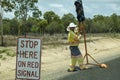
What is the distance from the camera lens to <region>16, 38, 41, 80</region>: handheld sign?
1073 centimetres

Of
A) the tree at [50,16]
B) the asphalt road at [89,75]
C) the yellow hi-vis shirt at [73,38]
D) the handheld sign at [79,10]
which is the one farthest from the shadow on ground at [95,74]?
the tree at [50,16]

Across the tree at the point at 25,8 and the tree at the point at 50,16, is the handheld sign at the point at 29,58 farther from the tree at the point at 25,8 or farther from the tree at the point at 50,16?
the tree at the point at 50,16

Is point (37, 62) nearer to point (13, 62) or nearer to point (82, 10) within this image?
point (82, 10)

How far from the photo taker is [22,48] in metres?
10.9

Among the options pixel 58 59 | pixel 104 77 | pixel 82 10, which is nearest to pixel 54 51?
pixel 58 59

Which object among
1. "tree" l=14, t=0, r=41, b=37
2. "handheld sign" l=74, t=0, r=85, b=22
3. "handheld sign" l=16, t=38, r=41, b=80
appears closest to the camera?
"handheld sign" l=16, t=38, r=41, b=80

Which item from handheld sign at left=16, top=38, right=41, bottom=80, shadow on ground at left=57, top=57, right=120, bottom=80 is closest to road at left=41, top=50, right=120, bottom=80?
shadow on ground at left=57, top=57, right=120, bottom=80

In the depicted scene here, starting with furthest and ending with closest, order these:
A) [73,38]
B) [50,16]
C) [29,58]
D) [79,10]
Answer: [50,16] < [79,10] < [73,38] < [29,58]

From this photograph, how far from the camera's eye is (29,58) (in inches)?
425

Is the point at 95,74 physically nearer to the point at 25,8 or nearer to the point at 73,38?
the point at 73,38

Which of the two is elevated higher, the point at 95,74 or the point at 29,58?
the point at 29,58

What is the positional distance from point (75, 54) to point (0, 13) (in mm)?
19409

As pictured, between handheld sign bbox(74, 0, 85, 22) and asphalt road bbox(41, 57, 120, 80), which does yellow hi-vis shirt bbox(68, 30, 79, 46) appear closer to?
handheld sign bbox(74, 0, 85, 22)

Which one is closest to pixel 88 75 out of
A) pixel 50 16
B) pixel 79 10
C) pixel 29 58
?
pixel 79 10
